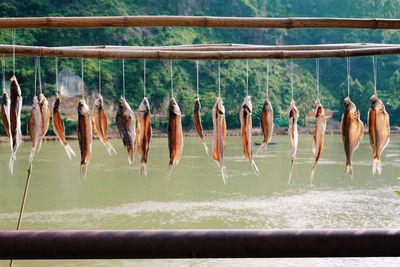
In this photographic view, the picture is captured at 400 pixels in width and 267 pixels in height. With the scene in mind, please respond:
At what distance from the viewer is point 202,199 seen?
18094 millimetres

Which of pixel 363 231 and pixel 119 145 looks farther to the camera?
pixel 119 145

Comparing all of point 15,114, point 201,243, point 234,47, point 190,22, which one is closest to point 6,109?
point 15,114

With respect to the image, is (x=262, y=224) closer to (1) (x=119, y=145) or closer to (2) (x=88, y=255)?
(2) (x=88, y=255)

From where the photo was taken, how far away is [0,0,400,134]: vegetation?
4309 centimetres

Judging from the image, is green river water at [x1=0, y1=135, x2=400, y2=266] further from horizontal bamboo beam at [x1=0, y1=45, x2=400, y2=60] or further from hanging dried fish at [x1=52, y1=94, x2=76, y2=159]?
horizontal bamboo beam at [x1=0, y1=45, x2=400, y2=60]

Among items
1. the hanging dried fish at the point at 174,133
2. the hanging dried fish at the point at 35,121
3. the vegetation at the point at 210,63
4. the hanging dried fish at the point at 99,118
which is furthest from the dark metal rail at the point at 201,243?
the vegetation at the point at 210,63

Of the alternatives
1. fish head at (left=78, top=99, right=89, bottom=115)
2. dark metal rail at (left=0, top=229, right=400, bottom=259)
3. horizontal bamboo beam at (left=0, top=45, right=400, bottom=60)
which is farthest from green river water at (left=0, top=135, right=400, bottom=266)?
dark metal rail at (left=0, top=229, right=400, bottom=259)

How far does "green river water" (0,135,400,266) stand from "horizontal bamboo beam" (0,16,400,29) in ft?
30.5

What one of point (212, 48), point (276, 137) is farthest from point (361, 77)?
point (212, 48)

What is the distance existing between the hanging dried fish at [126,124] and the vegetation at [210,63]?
28.8 m

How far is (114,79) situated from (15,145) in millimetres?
48313

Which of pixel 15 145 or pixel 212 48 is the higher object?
pixel 212 48

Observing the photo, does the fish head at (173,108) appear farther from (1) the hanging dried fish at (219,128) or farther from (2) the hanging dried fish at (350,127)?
(2) the hanging dried fish at (350,127)

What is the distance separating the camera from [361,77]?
61.1 metres
